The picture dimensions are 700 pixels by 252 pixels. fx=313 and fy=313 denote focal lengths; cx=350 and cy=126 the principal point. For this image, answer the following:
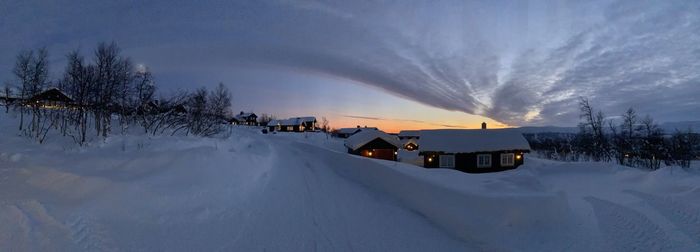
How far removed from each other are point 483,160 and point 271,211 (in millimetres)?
28968

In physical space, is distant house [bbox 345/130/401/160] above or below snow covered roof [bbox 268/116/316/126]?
below

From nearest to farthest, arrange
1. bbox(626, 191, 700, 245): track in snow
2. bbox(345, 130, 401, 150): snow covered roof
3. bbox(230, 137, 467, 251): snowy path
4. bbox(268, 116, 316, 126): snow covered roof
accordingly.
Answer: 1. bbox(230, 137, 467, 251): snowy path
2. bbox(626, 191, 700, 245): track in snow
3. bbox(345, 130, 401, 150): snow covered roof
4. bbox(268, 116, 316, 126): snow covered roof

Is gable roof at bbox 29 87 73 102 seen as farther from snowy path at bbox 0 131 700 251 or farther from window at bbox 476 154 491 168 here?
window at bbox 476 154 491 168

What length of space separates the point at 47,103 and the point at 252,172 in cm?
3190

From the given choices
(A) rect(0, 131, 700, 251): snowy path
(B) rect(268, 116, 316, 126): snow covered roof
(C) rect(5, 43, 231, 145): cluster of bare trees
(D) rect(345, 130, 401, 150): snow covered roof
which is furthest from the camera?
(B) rect(268, 116, 316, 126): snow covered roof

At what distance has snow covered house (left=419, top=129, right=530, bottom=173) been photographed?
32500 mm

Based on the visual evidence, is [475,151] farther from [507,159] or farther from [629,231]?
[629,231]

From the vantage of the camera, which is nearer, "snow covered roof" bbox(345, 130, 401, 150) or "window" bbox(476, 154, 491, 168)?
"window" bbox(476, 154, 491, 168)

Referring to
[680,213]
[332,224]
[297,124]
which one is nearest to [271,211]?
[332,224]

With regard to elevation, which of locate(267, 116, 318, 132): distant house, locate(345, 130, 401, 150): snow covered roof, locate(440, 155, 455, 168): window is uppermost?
locate(267, 116, 318, 132): distant house

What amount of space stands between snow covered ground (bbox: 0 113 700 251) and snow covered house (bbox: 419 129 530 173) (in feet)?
60.0

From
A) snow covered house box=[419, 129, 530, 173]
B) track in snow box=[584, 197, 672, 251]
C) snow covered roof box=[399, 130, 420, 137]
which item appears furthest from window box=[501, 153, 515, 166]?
snow covered roof box=[399, 130, 420, 137]

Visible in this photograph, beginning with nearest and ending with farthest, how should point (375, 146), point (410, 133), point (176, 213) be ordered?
point (176, 213)
point (375, 146)
point (410, 133)

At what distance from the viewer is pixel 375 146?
4134cm
